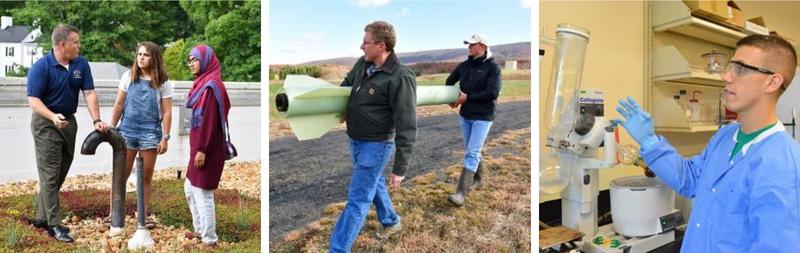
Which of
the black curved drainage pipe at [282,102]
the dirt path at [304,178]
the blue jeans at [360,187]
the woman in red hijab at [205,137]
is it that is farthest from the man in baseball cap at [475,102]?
the woman in red hijab at [205,137]

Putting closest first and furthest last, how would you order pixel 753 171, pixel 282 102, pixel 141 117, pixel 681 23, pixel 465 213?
pixel 753 171 → pixel 282 102 → pixel 141 117 → pixel 465 213 → pixel 681 23

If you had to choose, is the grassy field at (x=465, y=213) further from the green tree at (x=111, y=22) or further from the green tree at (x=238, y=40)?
the green tree at (x=111, y=22)

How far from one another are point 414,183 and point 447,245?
0.31 metres

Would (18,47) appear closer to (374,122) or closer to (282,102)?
(282,102)

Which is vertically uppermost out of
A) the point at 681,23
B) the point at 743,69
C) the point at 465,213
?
the point at 681,23

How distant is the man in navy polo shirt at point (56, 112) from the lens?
188 centimetres

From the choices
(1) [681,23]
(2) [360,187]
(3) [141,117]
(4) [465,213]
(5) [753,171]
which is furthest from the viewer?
(1) [681,23]

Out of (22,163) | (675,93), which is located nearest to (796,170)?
(675,93)

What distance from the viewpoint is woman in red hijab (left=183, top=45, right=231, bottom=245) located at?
204 centimetres

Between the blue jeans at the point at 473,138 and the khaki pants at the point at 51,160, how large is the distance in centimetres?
156

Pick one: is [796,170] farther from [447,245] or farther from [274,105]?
[274,105]

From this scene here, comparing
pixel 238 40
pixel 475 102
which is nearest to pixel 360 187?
pixel 475 102

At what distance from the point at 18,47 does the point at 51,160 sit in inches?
18.5

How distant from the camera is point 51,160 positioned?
1.91m
